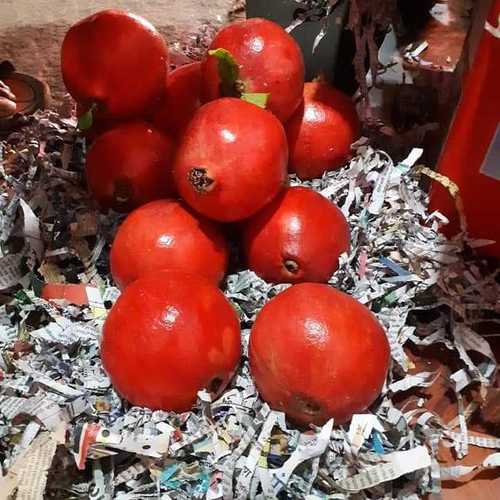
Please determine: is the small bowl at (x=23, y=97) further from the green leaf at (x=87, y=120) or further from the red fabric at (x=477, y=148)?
the red fabric at (x=477, y=148)

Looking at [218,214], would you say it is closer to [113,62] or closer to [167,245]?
[167,245]

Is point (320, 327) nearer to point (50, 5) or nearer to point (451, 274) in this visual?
point (451, 274)

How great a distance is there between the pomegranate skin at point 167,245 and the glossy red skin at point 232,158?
15 mm

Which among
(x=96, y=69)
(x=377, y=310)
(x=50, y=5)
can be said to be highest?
(x=96, y=69)

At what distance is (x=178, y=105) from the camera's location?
2.14 feet

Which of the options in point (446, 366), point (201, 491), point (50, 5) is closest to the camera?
point (201, 491)

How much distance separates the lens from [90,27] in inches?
24.3

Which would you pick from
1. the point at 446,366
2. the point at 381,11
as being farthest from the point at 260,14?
the point at 446,366

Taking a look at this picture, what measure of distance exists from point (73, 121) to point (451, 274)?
0.41m

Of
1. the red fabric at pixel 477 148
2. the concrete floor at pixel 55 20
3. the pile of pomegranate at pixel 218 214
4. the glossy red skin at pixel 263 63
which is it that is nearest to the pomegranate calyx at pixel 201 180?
the pile of pomegranate at pixel 218 214

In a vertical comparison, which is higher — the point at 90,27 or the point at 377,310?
the point at 90,27

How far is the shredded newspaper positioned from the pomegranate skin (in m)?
0.04

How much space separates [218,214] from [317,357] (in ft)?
0.47

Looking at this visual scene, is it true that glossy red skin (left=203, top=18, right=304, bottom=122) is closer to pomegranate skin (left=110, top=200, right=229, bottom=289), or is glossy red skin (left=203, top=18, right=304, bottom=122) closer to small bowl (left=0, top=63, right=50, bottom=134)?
pomegranate skin (left=110, top=200, right=229, bottom=289)
